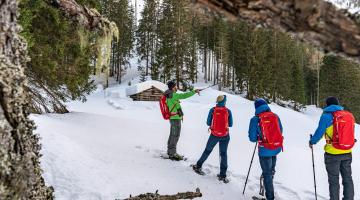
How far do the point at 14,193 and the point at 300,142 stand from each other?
51.6 feet

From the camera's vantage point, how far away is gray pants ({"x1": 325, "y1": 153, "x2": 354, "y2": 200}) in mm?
6152

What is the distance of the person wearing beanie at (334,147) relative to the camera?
19.8 ft

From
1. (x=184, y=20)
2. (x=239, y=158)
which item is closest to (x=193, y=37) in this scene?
(x=184, y=20)

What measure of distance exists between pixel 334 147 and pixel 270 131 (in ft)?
3.64

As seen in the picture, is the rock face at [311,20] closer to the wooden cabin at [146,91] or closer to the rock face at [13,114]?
the rock face at [13,114]

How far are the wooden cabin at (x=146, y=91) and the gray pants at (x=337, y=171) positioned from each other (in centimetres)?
2564

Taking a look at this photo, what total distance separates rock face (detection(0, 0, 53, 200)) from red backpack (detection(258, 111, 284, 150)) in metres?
5.09

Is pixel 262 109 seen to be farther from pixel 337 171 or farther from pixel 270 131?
pixel 337 171

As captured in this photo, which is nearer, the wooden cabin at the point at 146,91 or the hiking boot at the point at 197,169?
the hiking boot at the point at 197,169

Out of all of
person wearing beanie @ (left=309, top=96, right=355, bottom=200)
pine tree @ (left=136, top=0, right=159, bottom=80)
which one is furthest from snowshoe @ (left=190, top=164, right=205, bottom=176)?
pine tree @ (left=136, top=0, right=159, bottom=80)

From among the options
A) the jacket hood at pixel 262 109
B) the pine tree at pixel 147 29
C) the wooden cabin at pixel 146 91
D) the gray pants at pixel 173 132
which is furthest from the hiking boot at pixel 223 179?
the pine tree at pixel 147 29

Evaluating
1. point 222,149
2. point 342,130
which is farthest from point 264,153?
point 222,149

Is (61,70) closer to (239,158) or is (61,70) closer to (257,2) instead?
(239,158)

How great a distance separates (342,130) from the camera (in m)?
6.00
